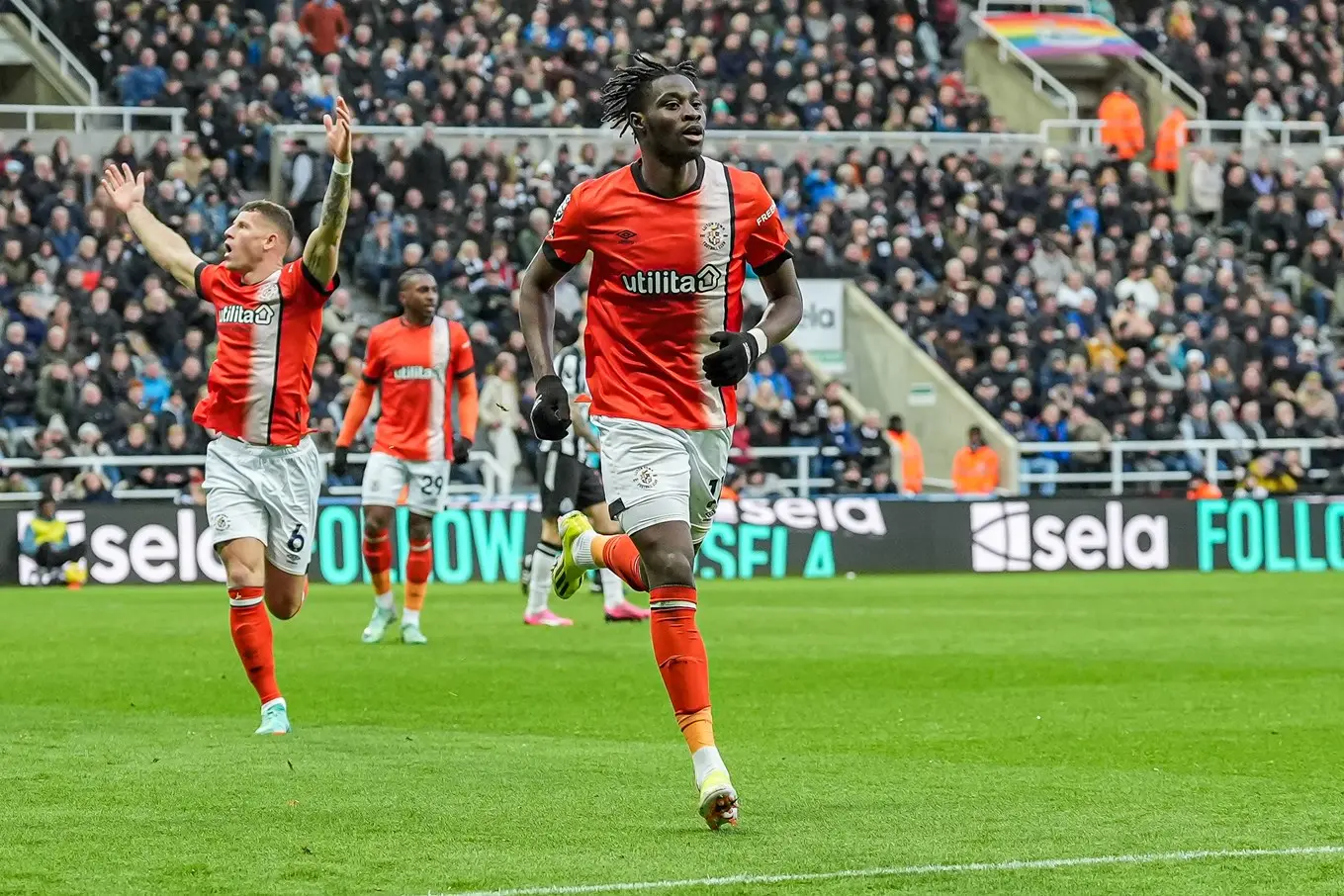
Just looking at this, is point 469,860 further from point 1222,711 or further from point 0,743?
point 1222,711

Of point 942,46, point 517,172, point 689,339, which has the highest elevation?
point 942,46

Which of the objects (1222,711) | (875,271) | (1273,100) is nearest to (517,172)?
(875,271)

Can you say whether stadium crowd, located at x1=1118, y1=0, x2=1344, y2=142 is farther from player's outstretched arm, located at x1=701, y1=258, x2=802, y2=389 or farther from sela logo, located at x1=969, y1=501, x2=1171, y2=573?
player's outstretched arm, located at x1=701, y1=258, x2=802, y2=389

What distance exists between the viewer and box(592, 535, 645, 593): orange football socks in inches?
331

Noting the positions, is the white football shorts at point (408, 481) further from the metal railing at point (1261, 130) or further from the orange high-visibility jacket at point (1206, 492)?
the metal railing at point (1261, 130)

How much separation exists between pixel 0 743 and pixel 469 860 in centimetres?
378

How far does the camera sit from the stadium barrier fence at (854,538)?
80.4 ft

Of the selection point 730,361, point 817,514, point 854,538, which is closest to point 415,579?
point 730,361

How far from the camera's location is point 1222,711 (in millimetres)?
10727

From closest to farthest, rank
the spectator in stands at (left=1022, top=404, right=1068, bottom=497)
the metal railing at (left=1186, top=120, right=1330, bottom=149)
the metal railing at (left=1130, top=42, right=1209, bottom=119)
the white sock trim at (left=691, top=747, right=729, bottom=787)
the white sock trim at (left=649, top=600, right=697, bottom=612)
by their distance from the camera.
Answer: the white sock trim at (left=691, top=747, right=729, bottom=787)
the white sock trim at (left=649, top=600, right=697, bottom=612)
the spectator in stands at (left=1022, top=404, right=1068, bottom=497)
the metal railing at (left=1186, top=120, right=1330, bottom=149)
the metal railing at (left=1130, top=42, right=1209, bottom=119)

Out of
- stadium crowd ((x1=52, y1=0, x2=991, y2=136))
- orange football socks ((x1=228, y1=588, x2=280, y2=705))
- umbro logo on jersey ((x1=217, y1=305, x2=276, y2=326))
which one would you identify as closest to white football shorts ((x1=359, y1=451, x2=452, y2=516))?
umbro logo on jersey ((x1=217, y1=305, x2=276, y2=326))

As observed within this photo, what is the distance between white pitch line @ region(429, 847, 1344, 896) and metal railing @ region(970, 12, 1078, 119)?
32713 millimetres

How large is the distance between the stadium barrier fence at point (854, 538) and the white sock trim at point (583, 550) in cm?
1580

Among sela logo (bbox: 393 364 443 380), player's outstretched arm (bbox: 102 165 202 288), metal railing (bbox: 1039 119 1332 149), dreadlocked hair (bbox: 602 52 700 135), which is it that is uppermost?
metal railing (bbox: 1039 119 1332 149)
